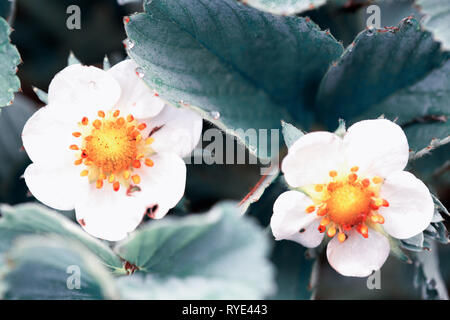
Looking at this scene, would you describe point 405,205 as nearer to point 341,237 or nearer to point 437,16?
point 341,237

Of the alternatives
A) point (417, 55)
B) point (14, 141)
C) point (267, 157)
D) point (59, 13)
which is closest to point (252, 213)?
point (267, 157)

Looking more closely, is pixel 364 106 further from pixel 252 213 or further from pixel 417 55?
pixel 252 213

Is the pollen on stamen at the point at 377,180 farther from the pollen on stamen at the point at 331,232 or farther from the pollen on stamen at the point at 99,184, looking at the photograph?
the pollen on stamen at the point at 99,184

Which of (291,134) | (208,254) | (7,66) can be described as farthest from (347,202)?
(7,66)

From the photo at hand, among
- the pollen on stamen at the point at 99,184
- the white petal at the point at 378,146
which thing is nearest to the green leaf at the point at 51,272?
the pollen on stamen at the point at 99,184

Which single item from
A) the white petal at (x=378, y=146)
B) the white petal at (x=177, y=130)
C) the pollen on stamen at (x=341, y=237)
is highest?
the white petal at (x=177, y=130)

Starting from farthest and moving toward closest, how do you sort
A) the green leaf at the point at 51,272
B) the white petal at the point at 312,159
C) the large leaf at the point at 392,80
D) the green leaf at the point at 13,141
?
the green leaf at the point at 13,141 < the large leaf at the point at 392,80 < the white petal at the point at 312,159 < the green leaf at the point at 51,272
